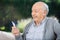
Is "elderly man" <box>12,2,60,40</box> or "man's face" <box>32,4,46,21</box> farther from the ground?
"man's face" <box>32,4,46,21</box>

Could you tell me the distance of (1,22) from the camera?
1.63m

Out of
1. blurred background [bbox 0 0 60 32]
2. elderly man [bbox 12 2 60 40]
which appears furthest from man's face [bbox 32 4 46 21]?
blurred background [bbox 0 0 60 32]

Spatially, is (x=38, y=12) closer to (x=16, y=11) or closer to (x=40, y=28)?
(x=40, y=28)

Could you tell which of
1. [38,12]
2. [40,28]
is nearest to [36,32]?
[40,28]

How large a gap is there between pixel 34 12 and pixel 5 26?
416mm

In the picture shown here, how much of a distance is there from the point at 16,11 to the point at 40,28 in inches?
15.5

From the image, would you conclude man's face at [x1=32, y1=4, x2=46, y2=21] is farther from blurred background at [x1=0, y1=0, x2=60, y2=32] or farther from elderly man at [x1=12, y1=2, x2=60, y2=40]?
blurred background at [x1=0, y1=0, x2=60, y2=32]

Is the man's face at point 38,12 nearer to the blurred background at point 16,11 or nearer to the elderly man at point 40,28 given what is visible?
the elderly man at point 40,28

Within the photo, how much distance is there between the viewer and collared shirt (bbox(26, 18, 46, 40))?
1.35 metres

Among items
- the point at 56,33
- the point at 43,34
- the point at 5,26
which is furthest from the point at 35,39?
the point at 5,26

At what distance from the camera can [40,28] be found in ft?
4.49

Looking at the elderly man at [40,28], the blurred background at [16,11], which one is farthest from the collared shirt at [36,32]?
the blurred background at [16,11]

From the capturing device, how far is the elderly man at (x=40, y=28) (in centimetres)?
131

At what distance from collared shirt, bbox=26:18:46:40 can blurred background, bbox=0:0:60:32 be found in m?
0.20
